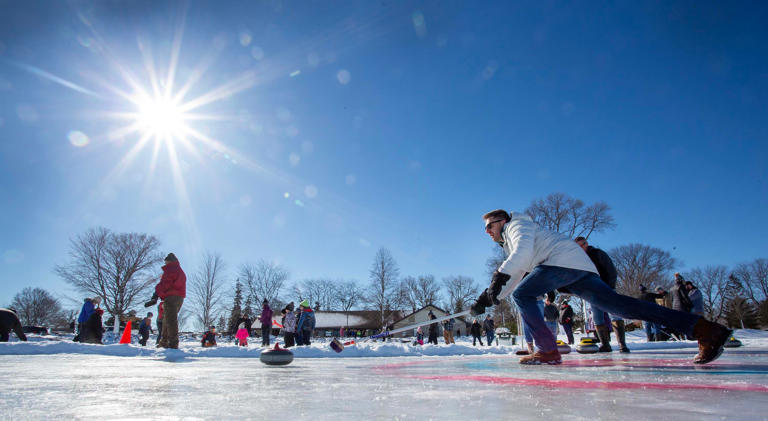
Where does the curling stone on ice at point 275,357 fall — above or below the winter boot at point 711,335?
below

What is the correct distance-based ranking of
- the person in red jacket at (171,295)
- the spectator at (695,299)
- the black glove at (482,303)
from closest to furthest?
the black glove at (482,303) < the person in red jacket at (171,295) < the spectator at (695,299)

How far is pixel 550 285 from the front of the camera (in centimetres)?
316

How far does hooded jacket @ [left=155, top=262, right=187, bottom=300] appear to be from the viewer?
24.3 ft

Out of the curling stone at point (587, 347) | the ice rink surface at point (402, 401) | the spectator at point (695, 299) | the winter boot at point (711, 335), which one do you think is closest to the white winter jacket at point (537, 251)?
the winter boot at point (711, 335)

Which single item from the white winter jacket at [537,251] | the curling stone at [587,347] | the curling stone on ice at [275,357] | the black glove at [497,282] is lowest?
the curling stone at [587,347]

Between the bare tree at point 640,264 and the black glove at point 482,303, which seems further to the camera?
the bare tree at point 640,264

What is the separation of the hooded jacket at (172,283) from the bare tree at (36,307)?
218 feet

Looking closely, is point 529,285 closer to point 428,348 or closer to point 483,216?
point 483,216

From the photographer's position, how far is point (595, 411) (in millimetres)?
1188

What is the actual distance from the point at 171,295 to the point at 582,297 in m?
7.08

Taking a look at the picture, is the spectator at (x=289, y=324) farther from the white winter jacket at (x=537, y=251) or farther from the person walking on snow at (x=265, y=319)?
the white winter jacket at (x=537, y=251)

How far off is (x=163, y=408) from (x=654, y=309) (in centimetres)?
312

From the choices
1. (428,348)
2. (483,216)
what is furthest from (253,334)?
(483,216)

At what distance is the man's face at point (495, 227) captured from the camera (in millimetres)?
3582
